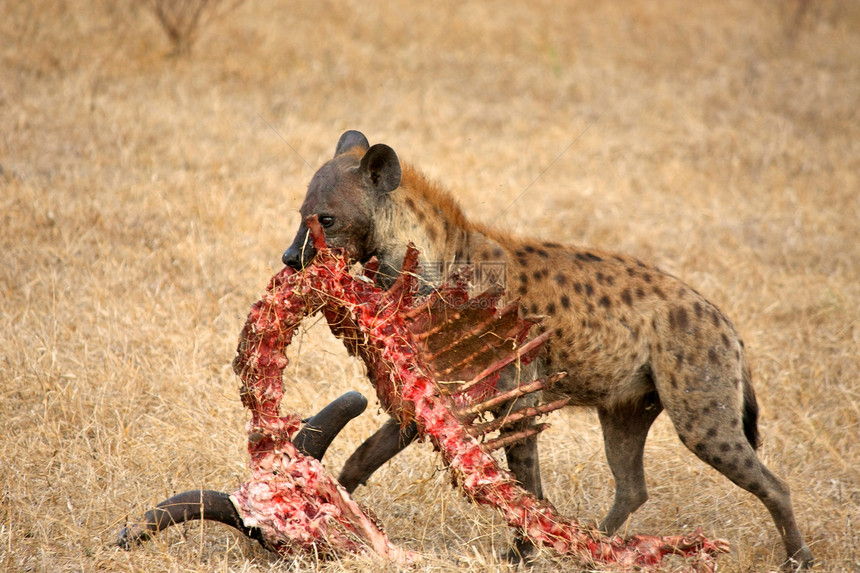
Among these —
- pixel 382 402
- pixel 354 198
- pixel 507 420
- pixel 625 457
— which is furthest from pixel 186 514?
pixel 625 457

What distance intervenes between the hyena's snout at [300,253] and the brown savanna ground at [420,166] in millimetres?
495

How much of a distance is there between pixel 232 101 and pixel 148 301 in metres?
4.26

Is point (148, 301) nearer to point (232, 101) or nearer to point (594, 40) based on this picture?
point (232, 101)

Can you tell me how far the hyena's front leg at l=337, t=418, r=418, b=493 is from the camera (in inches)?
157

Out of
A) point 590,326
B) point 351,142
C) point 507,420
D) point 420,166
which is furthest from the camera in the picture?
point 420,166

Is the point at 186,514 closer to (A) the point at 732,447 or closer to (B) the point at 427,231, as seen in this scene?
(B) the point at 427,231

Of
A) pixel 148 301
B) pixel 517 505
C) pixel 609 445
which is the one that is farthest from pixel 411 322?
pixel 148 301

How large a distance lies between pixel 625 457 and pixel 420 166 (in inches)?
182

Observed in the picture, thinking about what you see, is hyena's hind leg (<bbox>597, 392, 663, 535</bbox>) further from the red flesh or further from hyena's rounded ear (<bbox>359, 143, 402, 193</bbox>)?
hyena's rounded ear (<bbox>359, 143, 402, 193</bbox>)

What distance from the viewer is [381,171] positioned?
3.79 meters

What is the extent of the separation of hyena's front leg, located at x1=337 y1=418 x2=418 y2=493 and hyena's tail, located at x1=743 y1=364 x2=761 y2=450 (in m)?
1.62

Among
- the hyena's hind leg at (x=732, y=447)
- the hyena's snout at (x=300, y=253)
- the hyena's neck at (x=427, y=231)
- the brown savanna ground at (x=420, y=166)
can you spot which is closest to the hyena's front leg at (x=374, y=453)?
the brown savanna ground at (x=420, y=166)

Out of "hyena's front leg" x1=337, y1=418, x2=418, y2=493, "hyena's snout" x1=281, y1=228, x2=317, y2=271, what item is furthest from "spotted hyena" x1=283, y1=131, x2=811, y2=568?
"hyena's snout" x1=281, y1=228, x2=317, y2=271

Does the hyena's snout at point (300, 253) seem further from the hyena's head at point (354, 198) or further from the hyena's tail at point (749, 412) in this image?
the hyena's tail at point (749, 412)
